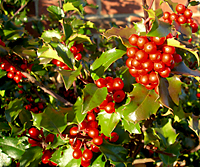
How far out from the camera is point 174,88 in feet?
1.84

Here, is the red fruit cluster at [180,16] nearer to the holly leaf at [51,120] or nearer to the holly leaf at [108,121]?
the holly leaf at [108,121]

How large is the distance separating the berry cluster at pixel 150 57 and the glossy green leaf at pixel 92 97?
0.12 meters

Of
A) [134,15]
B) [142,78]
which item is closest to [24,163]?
[142,78]

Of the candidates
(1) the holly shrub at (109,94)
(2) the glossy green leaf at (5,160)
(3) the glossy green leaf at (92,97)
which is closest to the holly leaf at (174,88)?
(1) the holly shrub at (109,94)

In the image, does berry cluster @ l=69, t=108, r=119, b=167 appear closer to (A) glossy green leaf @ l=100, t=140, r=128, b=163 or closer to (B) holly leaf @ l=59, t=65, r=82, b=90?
(A) glossy green leaf @ l=100, t=140, r=128, b=163

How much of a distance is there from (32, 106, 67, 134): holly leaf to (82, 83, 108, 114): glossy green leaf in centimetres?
16

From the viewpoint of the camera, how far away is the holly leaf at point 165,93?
1.71 feet

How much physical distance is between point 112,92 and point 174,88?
19cm

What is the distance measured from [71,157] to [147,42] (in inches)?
18.4

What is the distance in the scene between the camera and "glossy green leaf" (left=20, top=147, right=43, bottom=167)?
0.63 m

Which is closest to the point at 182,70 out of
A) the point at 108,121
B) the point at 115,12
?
the point at 108,121

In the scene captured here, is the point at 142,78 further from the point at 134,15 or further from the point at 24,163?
the point at 134,15

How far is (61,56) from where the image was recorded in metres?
0.60

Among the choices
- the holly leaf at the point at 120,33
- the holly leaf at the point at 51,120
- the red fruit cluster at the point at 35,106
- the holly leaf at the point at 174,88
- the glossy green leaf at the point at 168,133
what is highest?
the holly leaf at the point at 120,33
